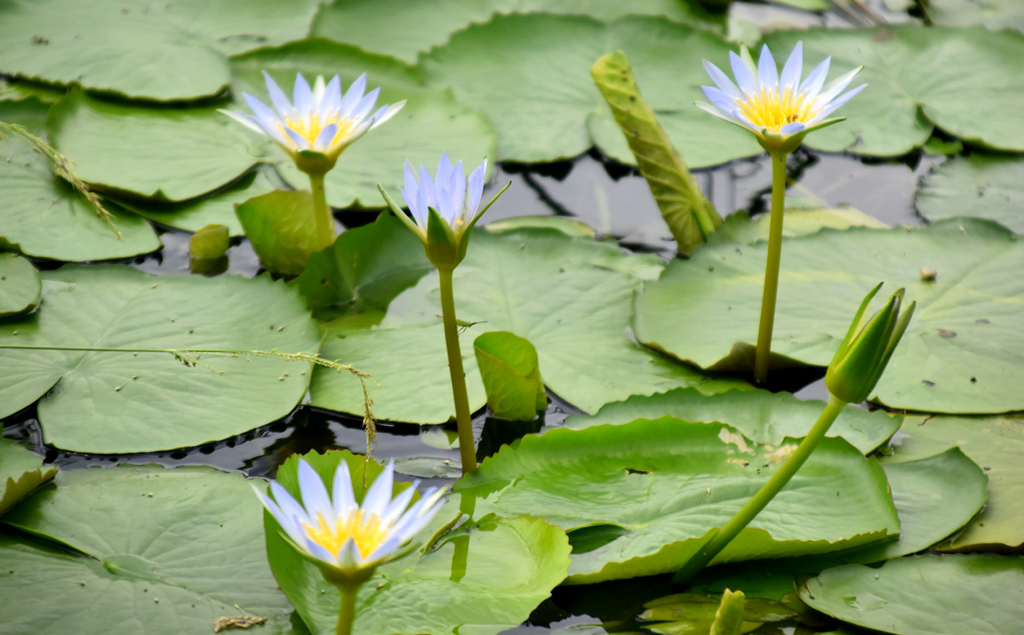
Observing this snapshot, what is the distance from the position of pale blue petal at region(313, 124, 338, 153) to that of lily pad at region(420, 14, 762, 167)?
85 centimetres

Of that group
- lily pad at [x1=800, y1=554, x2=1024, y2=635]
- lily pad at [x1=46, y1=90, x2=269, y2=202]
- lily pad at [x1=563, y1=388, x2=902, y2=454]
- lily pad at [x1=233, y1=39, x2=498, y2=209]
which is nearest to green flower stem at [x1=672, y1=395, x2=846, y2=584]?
lily pad at [x1=800, y1=554, x2=1024, y2=635]

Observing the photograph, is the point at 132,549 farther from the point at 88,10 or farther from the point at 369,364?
the point at 88,10

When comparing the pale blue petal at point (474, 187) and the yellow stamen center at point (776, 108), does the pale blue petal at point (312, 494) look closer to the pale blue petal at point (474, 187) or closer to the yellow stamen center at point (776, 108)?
the pale blue petal at point (474, 187)

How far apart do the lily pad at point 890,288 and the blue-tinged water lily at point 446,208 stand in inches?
26.3

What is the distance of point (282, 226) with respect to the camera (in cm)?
179

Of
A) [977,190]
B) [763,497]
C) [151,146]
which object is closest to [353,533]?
[763,497]

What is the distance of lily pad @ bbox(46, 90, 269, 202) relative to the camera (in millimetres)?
1989

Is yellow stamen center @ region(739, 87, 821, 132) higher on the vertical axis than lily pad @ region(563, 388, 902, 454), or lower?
higher

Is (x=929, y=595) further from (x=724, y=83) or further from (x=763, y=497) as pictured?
(x=724, y=83)

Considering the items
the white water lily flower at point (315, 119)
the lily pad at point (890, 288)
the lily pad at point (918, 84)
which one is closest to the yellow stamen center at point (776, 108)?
the lily pad at point (890, 288)

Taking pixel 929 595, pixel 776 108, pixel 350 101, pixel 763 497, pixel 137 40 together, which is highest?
pixel 137 40

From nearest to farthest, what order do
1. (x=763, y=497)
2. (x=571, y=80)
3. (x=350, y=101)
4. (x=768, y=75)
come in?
(x=763, y=497)
(x=768, y=75)
(x=350, y=101)
(x=571, y=80)

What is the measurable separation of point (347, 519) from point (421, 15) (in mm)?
2370

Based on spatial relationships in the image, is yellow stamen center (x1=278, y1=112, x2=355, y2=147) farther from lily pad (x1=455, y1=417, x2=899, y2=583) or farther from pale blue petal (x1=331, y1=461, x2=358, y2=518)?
pale blue petal (x1=331, y1=461, x2=358, y2=518)
